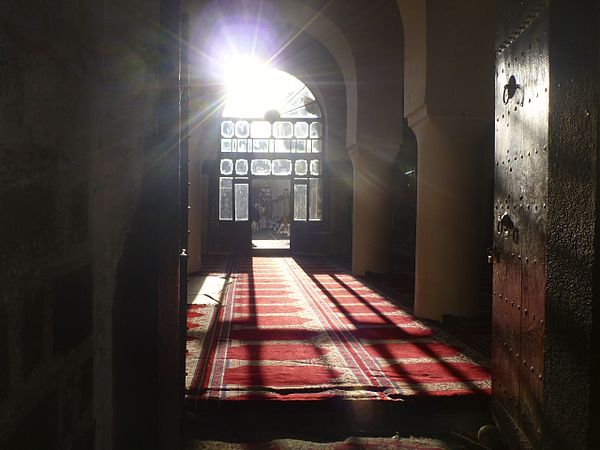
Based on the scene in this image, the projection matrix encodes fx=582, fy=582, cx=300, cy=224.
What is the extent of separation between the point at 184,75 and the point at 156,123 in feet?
2.46

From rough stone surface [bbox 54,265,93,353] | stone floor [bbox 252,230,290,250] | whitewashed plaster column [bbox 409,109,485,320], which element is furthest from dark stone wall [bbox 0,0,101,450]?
stone floor [bbox 252,230,290,250]

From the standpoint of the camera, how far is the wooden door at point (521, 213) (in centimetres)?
245

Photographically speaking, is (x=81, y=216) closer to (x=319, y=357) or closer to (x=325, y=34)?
(x=319, y=357)

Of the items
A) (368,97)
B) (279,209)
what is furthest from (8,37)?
(279,209)

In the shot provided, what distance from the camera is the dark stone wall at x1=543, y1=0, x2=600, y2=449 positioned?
6.48ft

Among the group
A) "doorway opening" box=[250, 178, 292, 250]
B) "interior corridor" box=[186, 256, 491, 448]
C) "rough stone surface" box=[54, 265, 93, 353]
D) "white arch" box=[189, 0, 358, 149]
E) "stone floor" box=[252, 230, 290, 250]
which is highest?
"white arch" box=[189, 0, 358, 149]

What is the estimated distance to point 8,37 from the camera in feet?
3.67

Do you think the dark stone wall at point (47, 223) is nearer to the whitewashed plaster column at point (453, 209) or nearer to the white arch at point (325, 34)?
the whitewashed plaster column at point (453, 209)

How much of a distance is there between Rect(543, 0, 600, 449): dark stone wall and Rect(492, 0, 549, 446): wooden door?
0.36ft

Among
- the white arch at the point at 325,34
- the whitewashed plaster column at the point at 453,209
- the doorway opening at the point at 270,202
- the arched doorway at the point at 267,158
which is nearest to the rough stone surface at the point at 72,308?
the whitewashed plaster column at the point at 453,209

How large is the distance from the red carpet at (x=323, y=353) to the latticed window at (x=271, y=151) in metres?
7.40

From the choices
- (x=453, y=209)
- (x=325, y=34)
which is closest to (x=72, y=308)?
(x=453, y=209)

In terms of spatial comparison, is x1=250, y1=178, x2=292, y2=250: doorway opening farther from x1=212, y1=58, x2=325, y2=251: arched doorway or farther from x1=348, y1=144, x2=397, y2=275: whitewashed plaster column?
x1=348, y1=144, x2=397, y2=275: whitewashed plaster column

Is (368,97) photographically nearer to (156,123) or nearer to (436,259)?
(436,259)
